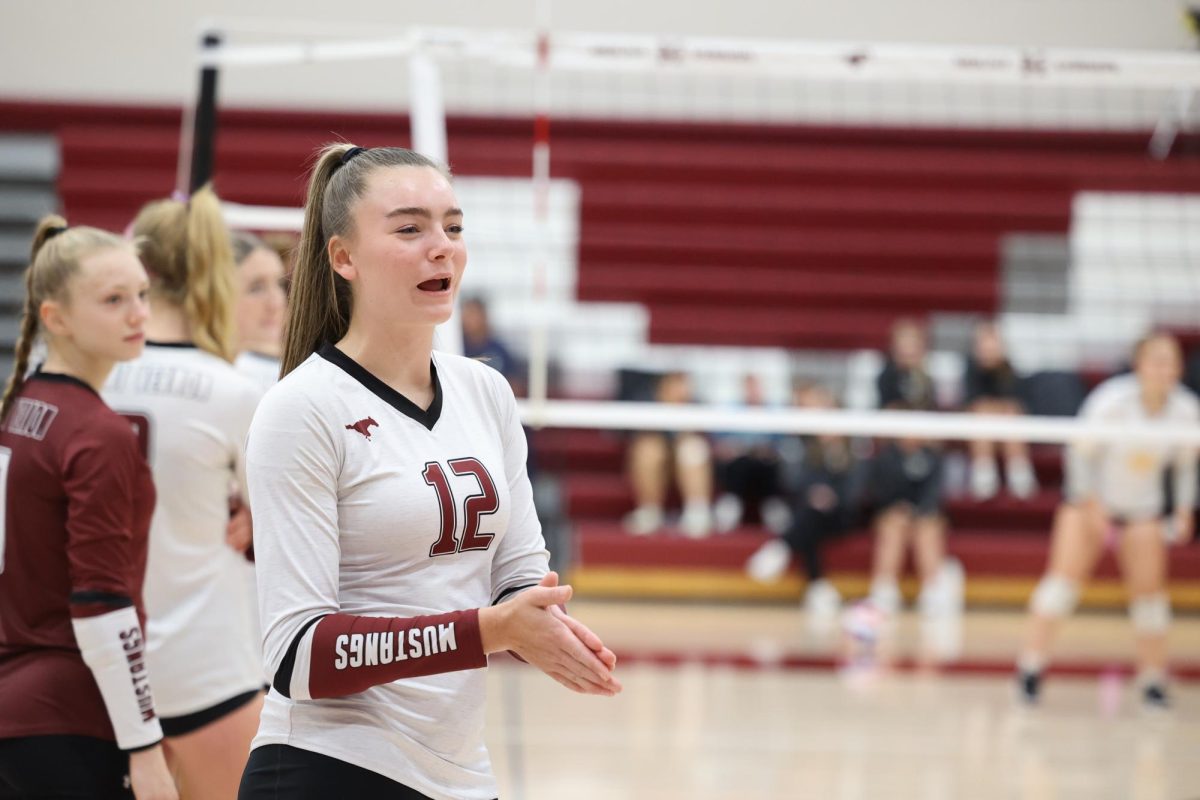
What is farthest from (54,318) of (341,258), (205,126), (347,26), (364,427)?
(347,26)

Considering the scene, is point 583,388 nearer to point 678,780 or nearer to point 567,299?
point 567,299

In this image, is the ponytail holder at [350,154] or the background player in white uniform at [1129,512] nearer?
the ponytail holder at [350,154]

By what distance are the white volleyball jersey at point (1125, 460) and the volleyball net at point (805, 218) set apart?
11.0 feet

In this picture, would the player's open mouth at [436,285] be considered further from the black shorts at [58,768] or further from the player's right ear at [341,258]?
the black shorts at [58,768]

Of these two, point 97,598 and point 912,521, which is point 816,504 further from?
point 97,598

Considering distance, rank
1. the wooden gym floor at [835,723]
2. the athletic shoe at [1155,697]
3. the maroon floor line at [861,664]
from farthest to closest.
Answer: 1. the maroon floor line at [861,664]
2. the athletic shoe at [1155,697]
3. the wooden gym floor at [835,723]

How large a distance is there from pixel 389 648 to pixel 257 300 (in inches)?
68.7

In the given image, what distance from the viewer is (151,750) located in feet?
6.76

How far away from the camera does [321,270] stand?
71.4 inches

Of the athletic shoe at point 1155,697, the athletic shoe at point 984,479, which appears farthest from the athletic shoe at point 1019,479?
the athletic shoe at point 1155,697

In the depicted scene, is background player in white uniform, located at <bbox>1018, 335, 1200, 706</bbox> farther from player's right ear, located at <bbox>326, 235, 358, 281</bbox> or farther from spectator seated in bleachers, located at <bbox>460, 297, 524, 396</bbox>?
player's right ear, located at <bbox>326, 235, 358, 281</bbox>

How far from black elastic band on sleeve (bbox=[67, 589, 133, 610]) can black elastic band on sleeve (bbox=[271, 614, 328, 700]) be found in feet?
1.78

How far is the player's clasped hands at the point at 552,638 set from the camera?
153 centimetres

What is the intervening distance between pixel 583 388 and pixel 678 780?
5.25 meters
